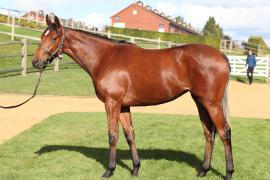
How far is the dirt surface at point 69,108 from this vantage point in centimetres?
1078

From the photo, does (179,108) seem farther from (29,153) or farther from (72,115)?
(29,153)

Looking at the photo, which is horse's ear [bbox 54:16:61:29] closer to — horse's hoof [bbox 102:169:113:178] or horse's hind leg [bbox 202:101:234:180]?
horse's hoof [bbox 102:169:113:178]

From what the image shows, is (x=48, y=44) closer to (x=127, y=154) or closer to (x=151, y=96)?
(x=151, y=96)

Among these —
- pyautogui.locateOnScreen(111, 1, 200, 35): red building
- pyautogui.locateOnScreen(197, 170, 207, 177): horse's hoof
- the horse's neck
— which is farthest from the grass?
pyautogui.locateOnScreen(111, 1, 200, 35): red building

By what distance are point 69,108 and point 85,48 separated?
7.24 meters

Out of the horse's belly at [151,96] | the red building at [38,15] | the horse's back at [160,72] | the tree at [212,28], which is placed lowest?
the horse's belly at [151,96]

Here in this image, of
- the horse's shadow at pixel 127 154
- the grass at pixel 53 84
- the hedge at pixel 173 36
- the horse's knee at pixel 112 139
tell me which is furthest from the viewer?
Result: the hedge at pixel 173 36

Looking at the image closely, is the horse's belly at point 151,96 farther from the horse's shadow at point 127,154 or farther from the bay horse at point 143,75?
the horse's shadow at point 127,154

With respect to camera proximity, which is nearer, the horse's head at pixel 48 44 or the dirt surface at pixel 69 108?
the horse's head at pixel 48 44

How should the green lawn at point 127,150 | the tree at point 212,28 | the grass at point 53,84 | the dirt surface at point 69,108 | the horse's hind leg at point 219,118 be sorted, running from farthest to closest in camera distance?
the tree at point 212,28, the grass at point 53,84, the dirt surface at point 69,108, the green lawn at point 127,150, the horse's hind leg at point 219,118

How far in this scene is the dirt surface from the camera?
1078 cm

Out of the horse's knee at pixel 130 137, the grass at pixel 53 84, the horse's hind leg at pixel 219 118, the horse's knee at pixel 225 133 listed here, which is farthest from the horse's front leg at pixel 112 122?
the grass at pixel 53 84

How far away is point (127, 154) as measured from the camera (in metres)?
7.76

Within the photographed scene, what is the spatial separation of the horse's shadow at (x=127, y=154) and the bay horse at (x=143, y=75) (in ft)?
2.61
